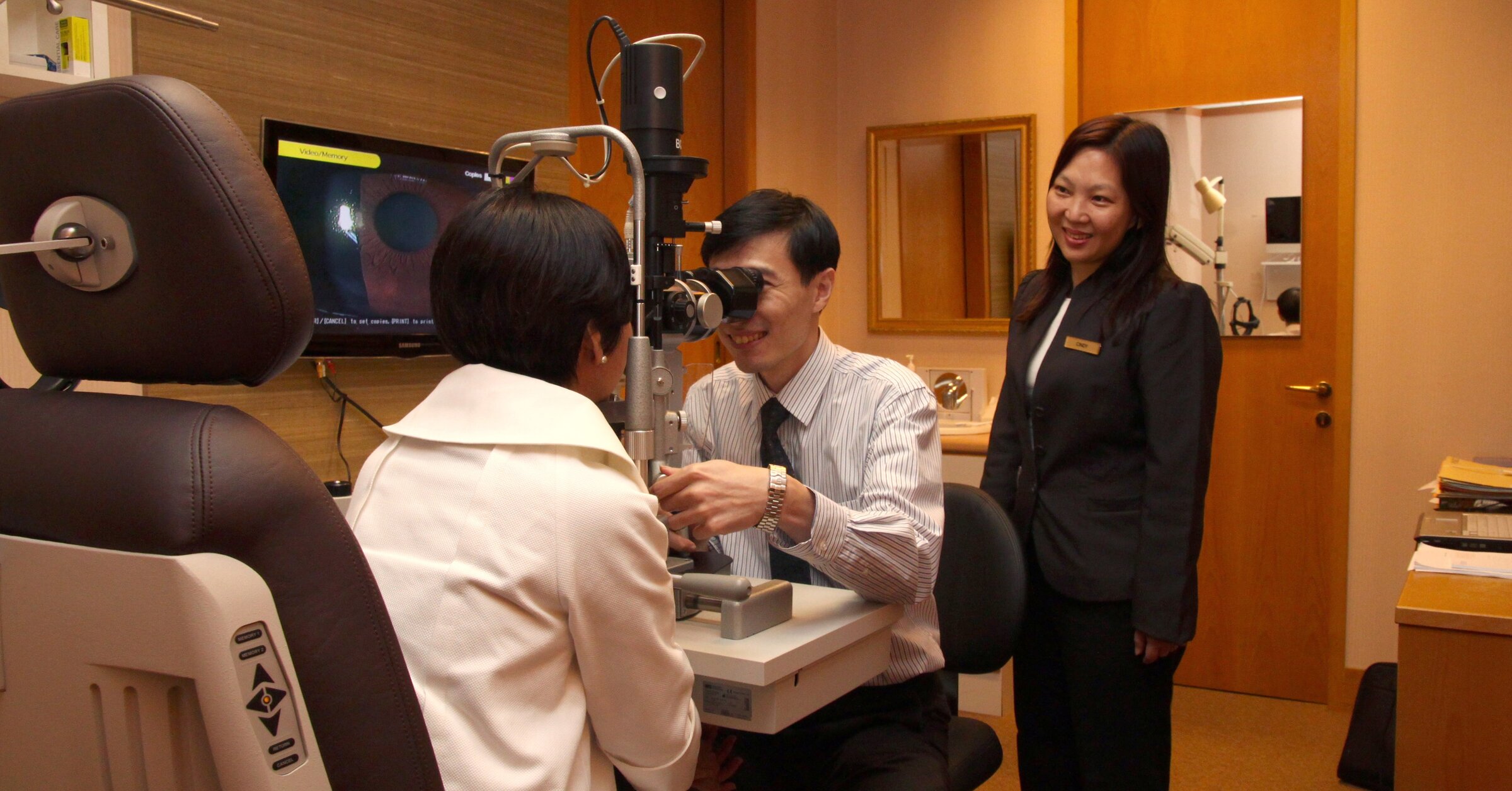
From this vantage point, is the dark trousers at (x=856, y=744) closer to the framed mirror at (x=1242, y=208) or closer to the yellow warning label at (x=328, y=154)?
the yellow warning label at (x=328, y=154)

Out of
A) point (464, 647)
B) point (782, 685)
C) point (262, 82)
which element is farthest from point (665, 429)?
point (262, 82)

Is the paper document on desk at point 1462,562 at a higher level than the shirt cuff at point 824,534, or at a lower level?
lower

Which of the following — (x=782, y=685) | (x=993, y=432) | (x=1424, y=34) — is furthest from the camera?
(x=1424, y=34)

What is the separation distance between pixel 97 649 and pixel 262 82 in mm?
1667

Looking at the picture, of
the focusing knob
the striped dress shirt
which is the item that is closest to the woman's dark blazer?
the striped dress shirt

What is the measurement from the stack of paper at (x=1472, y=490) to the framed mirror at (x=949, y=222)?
4.97 ft

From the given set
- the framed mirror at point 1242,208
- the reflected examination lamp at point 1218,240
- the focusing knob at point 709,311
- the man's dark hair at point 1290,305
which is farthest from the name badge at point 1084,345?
the man's dark hair at point 1290,305

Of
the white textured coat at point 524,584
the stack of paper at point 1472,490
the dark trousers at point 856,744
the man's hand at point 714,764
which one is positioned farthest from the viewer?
the stack of paper at point 1472,490

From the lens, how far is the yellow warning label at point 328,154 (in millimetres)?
2105

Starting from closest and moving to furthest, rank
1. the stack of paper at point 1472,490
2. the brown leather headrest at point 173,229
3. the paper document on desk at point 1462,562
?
the brown leather headrest at point 173,229 < the paper document on desk at point 1462,562 < the stack of paper at point 1472,490

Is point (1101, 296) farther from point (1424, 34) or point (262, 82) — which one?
point (1424, 34)

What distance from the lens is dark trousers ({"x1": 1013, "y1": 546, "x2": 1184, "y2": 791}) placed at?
1.76 metres

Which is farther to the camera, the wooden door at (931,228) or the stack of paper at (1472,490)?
the wooden door at (931,228)

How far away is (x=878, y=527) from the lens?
4.66 feet
